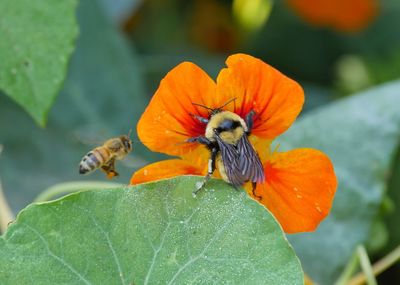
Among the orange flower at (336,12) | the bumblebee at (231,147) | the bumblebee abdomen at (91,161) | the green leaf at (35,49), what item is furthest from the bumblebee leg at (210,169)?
the orange flower at (336,12)

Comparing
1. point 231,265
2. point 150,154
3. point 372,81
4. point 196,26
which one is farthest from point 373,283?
point 196,26

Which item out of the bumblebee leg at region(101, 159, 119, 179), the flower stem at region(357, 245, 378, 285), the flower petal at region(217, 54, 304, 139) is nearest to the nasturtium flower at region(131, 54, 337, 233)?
the flower petal at region(217, 54, 304, 139)

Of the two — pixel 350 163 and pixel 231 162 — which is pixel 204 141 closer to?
pixel 231 162

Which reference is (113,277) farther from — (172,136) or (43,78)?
(43,78)

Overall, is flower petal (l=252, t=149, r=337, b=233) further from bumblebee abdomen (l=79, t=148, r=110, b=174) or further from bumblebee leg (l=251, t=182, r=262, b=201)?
bumblebee abdomen (l=79, t=148, r=110, b=174)

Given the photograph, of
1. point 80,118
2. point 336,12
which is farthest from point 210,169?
point 336,12

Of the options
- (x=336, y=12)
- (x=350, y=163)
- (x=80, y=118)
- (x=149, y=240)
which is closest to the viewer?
(x=149, y=240)
